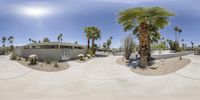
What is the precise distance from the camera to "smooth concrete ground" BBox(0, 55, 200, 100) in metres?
12.4

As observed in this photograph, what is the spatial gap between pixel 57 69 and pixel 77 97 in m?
11.2

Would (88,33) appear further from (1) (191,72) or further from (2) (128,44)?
(1) (191,72)

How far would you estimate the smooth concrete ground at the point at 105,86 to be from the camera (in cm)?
1241

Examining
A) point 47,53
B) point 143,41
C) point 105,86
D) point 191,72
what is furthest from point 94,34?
point 105,86

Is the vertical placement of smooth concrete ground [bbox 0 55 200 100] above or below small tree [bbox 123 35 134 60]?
below

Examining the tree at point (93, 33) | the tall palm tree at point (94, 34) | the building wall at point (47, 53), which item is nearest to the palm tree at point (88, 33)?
the tree at point (93, 33)

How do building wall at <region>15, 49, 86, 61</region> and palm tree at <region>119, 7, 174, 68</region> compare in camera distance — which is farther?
building wall at <region>15, 49, 86, 61</region>

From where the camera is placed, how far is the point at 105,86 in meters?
15.8

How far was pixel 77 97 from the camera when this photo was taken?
12.2 meters

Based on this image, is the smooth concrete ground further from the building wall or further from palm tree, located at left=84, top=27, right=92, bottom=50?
palm tree, located at left=84, top=27, right=92, bottom=50

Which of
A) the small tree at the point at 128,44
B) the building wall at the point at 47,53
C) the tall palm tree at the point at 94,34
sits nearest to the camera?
the building wall at the point at 47,53

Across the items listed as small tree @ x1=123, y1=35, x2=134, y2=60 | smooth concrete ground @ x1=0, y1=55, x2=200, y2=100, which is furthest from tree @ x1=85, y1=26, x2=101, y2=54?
smooth concrete ground @ x1=0, y1=55, x2=200, y2=100

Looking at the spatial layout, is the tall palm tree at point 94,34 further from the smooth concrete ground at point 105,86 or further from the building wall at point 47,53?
the smooth concrete ground at point 105,86

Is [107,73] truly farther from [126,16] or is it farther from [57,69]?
[126,16]
